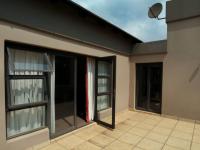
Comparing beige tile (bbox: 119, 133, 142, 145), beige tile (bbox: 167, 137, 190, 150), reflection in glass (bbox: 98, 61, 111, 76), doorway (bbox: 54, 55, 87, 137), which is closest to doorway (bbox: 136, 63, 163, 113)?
reflection in glass (bbox: 98, 61, 111, 76)

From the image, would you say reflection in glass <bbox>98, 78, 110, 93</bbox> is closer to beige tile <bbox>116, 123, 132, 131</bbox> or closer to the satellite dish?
beige tile <bbox>116, 123, 132, 131</bbox>

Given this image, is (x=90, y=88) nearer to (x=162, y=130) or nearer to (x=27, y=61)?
Answer: (x=27, y=61)

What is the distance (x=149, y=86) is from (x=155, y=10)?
2.98 meters

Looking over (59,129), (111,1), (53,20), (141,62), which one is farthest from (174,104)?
(53,20)

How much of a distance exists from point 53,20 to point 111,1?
2.70 meters

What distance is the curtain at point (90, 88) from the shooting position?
4273 millimetres

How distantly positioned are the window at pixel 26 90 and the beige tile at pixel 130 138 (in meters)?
1.94

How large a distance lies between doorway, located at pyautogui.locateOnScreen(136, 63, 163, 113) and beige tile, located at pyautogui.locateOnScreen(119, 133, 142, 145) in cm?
242

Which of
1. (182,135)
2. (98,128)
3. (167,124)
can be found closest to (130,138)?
(98,128)

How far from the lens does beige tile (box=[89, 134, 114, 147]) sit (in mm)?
3203

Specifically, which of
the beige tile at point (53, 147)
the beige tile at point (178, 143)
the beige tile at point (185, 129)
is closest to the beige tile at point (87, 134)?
the beige tile at point (53, 147)

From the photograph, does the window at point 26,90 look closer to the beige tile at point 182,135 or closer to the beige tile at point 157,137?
the beige tile at point 157,137

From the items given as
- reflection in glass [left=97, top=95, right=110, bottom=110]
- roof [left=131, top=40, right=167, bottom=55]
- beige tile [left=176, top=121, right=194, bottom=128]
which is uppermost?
roof [left=131, top=40, right=167, bottom=55]

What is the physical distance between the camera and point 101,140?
3.36 m
